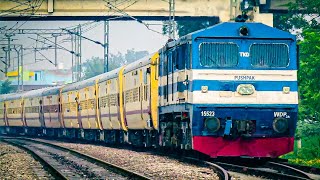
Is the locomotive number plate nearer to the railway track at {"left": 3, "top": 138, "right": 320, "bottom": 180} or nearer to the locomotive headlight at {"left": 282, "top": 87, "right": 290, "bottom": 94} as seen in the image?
the railway track at {"left": 3, "top": 138, "right": 320, "bottom": 180}

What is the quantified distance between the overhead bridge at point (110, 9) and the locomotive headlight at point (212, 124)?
26.9 m

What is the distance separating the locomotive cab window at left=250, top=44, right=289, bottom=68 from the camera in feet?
68.6

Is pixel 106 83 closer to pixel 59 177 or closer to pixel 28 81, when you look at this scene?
pixel 59 177

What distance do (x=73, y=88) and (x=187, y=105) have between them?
26910 millimetres

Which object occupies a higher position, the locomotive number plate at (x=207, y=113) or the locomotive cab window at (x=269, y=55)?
the locomotive cab window at (x=269, y=55)

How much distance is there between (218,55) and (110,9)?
26879 mm

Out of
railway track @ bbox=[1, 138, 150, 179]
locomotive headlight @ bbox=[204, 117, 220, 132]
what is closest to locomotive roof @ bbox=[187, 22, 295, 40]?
locomotive headlight @ bbox=[204, 117, 220, 132]

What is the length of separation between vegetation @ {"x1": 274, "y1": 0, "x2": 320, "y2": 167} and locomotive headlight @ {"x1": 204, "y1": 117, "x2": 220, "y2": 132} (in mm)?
7012

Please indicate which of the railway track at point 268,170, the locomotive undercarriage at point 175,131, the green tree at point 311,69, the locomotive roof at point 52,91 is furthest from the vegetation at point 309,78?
the locomotive roof at point 52,91

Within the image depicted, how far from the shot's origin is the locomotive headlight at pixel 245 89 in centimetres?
2056

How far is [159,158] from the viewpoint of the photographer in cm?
2480

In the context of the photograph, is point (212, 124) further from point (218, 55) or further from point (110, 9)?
point (110, 9)

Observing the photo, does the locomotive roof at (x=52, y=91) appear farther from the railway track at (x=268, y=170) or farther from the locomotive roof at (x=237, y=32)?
the locomotive roof at (x=237, y=32)

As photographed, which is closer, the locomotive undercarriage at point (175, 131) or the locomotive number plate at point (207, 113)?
the locomotive number plate at point (207, 113)
